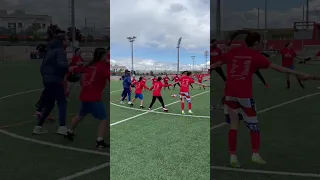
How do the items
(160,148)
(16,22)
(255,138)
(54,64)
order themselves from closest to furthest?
(255,138) → (54,64) → (160,148) → (16,22)

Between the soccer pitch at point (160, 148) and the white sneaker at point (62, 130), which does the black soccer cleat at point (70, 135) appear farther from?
the soccer pitch at point (160, 148)

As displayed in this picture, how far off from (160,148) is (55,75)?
206cm

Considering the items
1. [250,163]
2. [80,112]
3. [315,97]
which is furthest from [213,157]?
[315,97]

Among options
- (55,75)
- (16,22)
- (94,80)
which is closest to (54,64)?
(55,75)

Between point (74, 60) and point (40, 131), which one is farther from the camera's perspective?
point (40, 131)

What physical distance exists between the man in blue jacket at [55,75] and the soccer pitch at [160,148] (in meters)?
1.04

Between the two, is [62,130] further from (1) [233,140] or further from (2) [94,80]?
(1) [233,140]

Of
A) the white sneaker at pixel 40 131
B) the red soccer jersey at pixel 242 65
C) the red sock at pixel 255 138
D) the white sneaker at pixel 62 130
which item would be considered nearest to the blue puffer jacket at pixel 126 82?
the white sneaker at pixel 40 131

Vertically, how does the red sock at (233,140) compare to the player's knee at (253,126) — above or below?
below

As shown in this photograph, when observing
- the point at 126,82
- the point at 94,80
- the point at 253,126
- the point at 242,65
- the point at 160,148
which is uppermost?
the point at 242,65

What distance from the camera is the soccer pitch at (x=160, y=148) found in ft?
14.3

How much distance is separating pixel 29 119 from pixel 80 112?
325cm

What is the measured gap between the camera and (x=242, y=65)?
12.1 feet

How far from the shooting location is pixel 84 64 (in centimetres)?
394
